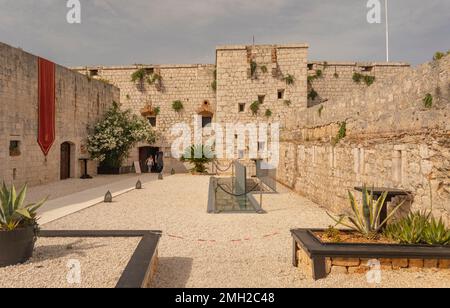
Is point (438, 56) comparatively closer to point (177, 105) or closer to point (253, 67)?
point (253, 67)

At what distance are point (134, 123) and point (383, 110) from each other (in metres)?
16.6

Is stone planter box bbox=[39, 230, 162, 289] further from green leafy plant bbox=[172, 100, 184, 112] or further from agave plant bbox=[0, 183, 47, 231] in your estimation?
green leafy plant bbox=[172, 100, 184, 112]

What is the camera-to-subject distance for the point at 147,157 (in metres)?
24.3

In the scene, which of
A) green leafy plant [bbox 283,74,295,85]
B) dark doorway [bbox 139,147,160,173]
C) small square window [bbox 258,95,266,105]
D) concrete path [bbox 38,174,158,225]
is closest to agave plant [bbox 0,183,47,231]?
concrete path [bbox 38,174,158,225]

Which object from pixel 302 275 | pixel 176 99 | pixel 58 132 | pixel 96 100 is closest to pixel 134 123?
pixel 96 100

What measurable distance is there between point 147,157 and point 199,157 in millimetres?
5725

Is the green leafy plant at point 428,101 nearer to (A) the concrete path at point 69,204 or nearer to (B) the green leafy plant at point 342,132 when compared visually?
(B) the green leafy plant at point 342,132

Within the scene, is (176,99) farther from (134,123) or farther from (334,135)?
(334,135)

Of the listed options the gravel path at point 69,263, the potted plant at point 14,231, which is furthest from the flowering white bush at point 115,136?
the potted plant at point 14,231

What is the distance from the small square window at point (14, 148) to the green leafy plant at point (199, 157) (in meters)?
10.2

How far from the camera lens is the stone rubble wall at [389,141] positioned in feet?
15.5

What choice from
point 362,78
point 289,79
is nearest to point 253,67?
point 289,79

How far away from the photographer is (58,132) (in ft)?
49.9

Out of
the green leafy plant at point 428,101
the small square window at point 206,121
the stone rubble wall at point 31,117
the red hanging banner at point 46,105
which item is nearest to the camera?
the green leafy plant at point 428,101
